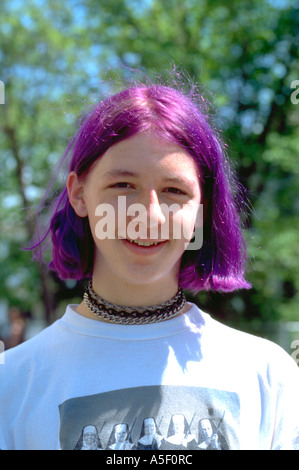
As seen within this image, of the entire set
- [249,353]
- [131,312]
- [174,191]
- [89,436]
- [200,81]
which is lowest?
[89,436]

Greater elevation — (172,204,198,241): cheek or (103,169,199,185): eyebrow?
(103,169,199,185): eyebrow

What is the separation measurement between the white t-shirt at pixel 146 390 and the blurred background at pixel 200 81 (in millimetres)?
6974

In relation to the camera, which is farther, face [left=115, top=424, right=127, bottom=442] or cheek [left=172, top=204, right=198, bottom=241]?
cheek [left=172, top=204, right=198, bottom=241]

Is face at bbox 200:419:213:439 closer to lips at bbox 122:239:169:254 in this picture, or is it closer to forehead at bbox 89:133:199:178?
lips at bbox 122:239:169:254

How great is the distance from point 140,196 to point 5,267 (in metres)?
10.1

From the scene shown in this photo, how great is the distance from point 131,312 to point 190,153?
1.37 ft

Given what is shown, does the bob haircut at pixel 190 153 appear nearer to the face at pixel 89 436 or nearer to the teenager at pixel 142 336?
the teenager at pixel 142 336

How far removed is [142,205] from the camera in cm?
127

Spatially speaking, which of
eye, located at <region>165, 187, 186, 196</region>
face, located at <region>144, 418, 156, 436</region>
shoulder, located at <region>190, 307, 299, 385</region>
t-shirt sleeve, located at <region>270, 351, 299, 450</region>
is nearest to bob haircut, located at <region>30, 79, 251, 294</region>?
eye, located at <region>165, 187, 186, 196</region>

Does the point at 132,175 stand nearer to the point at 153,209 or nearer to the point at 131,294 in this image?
the point at 153,209

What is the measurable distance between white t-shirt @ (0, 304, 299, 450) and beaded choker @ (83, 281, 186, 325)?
0.06 feet

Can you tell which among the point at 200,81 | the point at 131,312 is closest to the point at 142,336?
the point at 131,312

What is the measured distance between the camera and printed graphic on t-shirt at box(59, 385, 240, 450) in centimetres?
121

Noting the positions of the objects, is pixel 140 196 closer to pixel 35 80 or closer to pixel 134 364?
pixel 134 364
